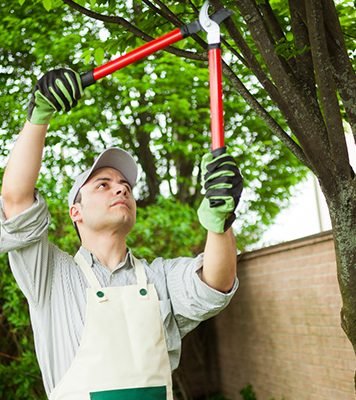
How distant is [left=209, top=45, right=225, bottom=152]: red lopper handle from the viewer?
212cm

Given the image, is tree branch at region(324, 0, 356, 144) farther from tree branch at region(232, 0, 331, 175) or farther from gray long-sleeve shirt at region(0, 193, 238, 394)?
gray long-sleeve shirt at region(0, 193, 238, 394)

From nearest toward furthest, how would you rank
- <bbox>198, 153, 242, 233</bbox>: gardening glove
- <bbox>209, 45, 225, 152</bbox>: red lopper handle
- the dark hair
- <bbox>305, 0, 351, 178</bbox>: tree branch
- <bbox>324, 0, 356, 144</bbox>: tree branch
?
1. <bbox>198, 153, 242, 233</bbox>: gardening glove
2. <bbox>209, 45, 225, 152</bbox>: red lopper handle
3. the dark hair
4. <bbox>305, 0, 351, 178</bbox>: tree branch
5. <bbox>324, 0, 356, 144</bbox>: tree branch

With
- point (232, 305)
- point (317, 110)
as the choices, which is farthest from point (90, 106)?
point (317, 110)

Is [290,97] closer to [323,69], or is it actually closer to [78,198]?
[323,69]

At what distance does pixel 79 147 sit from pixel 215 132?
7744 millimetres

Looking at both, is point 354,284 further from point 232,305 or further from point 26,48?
point 26,48

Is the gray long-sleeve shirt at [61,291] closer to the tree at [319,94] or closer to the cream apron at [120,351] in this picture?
the cream apron at [120,351]

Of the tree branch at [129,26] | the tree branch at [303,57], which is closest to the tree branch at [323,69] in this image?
the tree branch at [303,57]

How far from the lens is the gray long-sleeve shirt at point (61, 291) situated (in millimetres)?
2354

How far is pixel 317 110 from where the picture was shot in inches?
131

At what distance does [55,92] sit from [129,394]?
0.92m

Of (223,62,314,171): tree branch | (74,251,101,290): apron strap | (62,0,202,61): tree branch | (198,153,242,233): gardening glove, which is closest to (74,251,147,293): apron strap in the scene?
(74,251,101,290): apron strap

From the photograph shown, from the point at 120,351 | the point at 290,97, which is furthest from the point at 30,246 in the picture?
the point at 290,97

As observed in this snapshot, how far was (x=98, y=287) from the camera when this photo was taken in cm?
248
